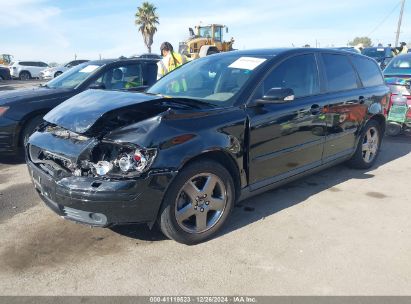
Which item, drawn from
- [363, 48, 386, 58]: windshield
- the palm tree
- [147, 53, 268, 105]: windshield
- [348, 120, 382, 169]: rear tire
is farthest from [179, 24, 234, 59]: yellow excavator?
the palm tree

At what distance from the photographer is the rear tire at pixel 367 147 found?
5242 mm

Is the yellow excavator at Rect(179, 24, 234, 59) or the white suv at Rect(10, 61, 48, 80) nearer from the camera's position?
the yellow excavator at Rect(179, 24, 234, 59)

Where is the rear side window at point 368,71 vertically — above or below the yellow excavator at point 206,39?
below

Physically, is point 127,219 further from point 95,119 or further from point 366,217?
point 366,217

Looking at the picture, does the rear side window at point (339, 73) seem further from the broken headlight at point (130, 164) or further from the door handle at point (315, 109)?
the broken headlight at point (130, 164)

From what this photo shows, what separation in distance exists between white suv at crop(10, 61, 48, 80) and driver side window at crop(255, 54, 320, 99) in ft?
102

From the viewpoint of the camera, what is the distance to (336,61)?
15.5 ft

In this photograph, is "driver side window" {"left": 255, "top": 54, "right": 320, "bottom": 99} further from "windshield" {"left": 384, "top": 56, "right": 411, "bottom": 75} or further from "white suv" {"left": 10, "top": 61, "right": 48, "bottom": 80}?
"white suv" {"left": 10, "top": 61, "right": 48, "bottom": 80}

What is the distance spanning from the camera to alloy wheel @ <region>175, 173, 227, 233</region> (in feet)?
10.3

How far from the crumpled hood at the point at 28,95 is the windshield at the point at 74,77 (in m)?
0.28

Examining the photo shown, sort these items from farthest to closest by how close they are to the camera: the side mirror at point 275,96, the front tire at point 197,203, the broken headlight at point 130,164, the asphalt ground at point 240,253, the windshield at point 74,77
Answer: the windshield at point 74,77, the side mirror at point 275,96, the front tire at point 197,203, the broken headlight at point 130,164, the asphalt ground at point 240,253

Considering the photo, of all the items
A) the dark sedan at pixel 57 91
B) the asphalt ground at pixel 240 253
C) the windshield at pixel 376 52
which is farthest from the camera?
the windshield at pixel 376 52

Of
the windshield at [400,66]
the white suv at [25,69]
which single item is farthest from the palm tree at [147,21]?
the windshield at [400,66]

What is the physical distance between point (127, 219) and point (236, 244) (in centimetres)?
100
